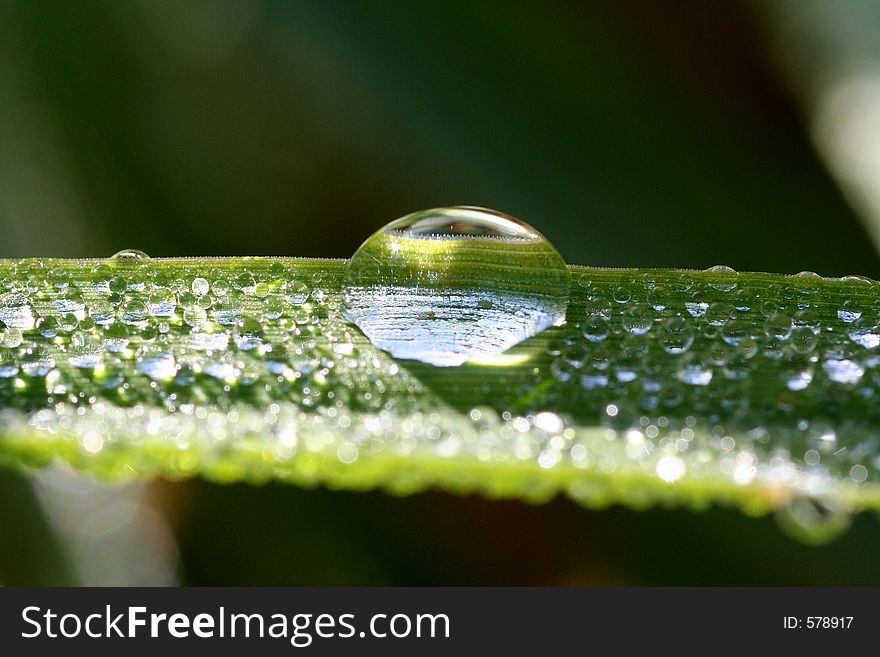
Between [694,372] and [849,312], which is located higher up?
[849,312]

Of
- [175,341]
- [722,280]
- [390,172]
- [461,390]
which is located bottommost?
[461,390]

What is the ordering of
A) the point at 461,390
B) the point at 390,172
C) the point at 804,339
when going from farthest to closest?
the point at 390,172, the point at 804,339, the point at 461,390

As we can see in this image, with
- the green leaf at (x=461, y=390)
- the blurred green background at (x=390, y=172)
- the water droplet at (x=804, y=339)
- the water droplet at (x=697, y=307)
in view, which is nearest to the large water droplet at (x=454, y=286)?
the green leaf at (x=461, y=390)

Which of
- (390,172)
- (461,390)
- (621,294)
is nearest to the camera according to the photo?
(461,390)

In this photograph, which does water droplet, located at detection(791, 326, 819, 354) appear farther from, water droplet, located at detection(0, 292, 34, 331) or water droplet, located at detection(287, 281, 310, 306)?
water droplet, located at detection(0, 292, 34, 331)

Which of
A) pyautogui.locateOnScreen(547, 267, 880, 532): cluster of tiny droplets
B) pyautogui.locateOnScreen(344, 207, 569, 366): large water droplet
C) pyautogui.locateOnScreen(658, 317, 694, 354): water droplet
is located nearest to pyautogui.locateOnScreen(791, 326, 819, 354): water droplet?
pyautogui.locateOnScreen(547, 267, 880, 532): cluster of tiny droplets

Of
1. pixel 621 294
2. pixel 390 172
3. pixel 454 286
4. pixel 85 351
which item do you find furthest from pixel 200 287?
pixel 390 172

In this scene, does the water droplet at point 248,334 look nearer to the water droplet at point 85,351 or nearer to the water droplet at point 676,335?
the water droplet at point 85,351

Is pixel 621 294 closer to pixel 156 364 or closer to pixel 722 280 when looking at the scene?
pixel 722 280
